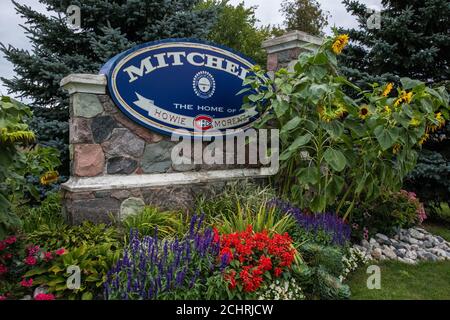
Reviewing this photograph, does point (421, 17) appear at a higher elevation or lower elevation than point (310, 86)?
higher

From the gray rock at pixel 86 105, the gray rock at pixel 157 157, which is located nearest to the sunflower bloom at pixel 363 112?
the gray rock at pixel 157 157

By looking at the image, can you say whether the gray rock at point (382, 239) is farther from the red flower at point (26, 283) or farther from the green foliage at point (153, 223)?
the red flower at point (26, 283)

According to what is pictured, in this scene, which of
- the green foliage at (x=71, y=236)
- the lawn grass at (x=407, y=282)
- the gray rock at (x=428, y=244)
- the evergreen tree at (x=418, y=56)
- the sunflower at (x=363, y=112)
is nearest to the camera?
the green foliage at (x=71, y=236)

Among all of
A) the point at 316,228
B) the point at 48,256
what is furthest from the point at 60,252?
the point at 316,228

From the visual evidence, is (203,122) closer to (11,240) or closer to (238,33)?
(11,240)

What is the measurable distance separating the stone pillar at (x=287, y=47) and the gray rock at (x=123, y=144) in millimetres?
2174

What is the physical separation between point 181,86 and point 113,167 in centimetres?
113

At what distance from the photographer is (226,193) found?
13.3 ft

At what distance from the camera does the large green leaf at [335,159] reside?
3441 millimetres

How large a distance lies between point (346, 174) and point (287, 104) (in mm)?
1146

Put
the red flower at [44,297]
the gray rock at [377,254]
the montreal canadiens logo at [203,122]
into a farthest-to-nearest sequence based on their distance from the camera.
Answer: the montreal canadiens logo at [203,122] < the gray rock at [377,254] < the red flower at [44,297]

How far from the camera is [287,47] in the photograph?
473cm

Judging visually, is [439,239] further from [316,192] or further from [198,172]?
[198,172]
